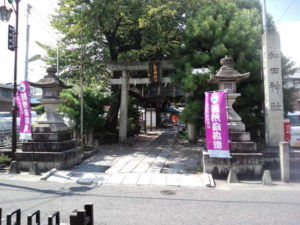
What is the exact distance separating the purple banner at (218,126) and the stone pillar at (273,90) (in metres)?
2.49

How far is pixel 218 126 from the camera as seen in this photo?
8141 millimetres

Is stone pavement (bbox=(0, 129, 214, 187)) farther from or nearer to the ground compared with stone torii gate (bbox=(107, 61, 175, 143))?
nearer to the ground

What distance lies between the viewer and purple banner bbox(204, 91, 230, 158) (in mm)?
8016

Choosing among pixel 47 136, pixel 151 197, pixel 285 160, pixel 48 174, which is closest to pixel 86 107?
pixel 47 136

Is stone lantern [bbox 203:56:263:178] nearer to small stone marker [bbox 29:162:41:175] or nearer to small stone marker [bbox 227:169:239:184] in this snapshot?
small stone marker [bbox 227:169:239:184]

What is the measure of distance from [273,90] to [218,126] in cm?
308

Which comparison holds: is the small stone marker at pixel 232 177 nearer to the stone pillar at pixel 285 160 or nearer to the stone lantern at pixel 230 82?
the stone pillar at pixel 285 160

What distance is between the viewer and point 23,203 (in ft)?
18.1

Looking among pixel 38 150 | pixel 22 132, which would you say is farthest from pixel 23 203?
pixel 22 132

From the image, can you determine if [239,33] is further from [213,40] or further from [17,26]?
[17,26]

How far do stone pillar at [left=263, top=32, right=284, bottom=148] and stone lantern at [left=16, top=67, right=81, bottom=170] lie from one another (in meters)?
8.36

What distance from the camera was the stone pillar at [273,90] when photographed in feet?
30.0

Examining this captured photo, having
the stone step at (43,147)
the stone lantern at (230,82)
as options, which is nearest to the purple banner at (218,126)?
the stone lantern at (230,82)

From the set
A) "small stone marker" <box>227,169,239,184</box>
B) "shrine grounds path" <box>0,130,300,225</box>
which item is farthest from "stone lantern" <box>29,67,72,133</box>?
"small stone marker" <box>227,169,239,184</box>
